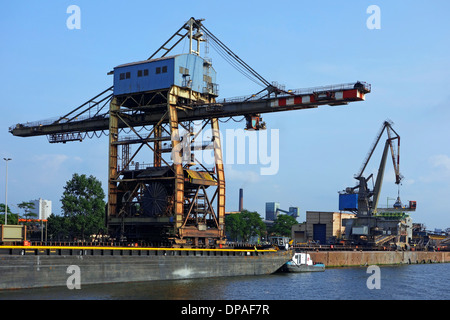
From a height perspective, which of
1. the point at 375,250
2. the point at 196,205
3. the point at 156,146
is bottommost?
the point at 375,250

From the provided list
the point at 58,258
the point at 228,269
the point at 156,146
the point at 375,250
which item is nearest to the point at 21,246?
the point at 58,258

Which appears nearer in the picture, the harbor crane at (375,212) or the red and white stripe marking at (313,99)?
the red and white stripe marking at (313,99)

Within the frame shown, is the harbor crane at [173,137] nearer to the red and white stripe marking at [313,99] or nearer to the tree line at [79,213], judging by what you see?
the red and white stripe marking at [313,99]

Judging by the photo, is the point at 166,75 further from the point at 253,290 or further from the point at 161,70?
the point at 253,290

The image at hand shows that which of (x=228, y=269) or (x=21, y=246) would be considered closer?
(x=21, y=246)

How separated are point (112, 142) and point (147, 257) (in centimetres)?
2419

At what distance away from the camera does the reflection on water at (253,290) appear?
4844cm

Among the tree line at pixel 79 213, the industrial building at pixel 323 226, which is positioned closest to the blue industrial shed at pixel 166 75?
the tree line at pixel 79 213

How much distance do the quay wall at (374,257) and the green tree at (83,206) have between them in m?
53.5

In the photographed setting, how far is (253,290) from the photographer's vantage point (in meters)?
55.7

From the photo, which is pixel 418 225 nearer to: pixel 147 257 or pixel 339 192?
pixel 339 192

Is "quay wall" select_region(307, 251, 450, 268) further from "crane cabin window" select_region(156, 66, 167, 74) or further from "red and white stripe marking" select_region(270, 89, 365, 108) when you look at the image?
"crane cabin window" select_region(156, 66, 167, 74)

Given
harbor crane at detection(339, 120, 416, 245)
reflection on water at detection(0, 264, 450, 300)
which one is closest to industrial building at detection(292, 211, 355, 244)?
harbor crane at detection(339, 120, 416, 245)

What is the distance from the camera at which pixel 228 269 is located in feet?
234
